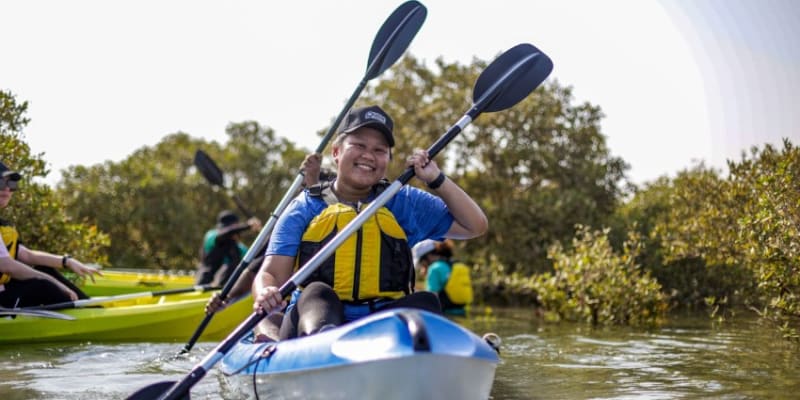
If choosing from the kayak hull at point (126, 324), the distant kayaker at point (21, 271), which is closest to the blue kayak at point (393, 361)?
the distant kayaker at point (21, 271)

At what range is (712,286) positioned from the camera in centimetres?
1233

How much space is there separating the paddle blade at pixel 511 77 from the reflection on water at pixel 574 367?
1.69 metres

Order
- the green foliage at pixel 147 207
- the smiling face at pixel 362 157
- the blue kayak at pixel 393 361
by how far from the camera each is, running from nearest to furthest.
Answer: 1. the blue kayak at pixel 393 361
2. the smiling face at pixel 362 157
3. the green foliage at pixel 147 207

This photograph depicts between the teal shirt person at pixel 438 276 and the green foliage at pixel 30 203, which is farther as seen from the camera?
the teal shirt person at pixel 438 276

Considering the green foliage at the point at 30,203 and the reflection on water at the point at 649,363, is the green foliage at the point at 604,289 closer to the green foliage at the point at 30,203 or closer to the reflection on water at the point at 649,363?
the reflection on water at the point at 649,363

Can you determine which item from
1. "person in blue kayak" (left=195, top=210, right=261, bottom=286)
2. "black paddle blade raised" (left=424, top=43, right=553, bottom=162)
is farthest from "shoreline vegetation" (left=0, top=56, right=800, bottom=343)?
"black paddle blade raised" (left=424, top=43, right=553, bottom=162)

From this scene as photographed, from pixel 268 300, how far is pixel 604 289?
6.77 meters

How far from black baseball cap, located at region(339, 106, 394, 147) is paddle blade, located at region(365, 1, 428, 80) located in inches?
78.7

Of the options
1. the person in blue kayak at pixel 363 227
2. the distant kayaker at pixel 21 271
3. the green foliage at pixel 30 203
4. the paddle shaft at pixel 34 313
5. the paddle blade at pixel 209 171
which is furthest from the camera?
the paddle blade at pixel 209 171

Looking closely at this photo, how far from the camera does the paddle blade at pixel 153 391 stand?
151 inches

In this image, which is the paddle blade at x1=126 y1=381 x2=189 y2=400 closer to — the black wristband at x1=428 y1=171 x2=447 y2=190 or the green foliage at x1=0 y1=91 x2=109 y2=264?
the black wristband at x1=428 y1=171 x2=447 y2=190

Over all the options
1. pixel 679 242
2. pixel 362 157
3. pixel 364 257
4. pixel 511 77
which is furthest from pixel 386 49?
pixel 679 242

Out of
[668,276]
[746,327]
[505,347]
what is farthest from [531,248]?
[505,347]

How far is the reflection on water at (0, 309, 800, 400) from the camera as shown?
4.87 m
